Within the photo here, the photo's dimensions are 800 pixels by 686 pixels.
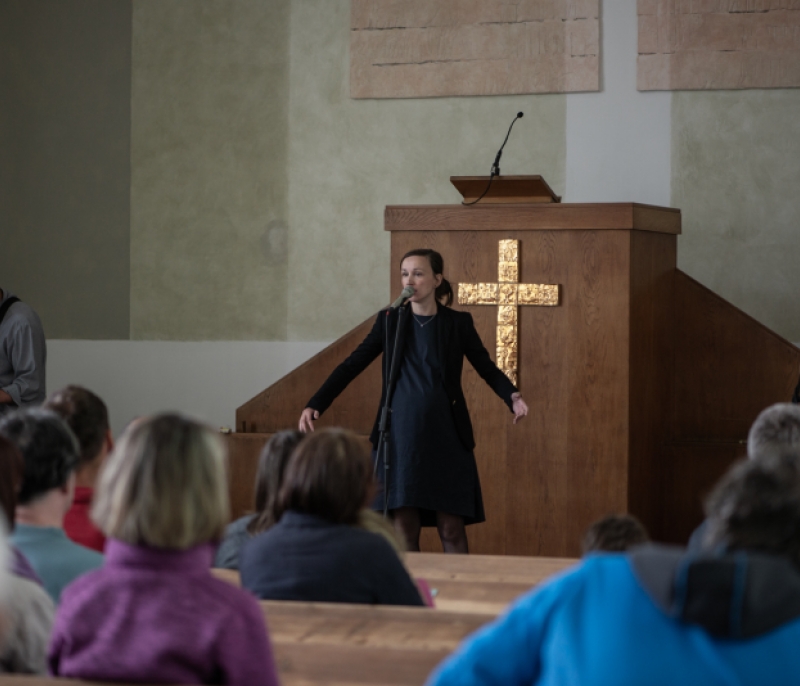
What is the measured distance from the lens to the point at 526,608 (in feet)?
4.63

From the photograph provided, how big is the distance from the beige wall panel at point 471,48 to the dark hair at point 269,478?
555cm

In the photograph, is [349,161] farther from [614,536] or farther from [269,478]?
Answer: [614,536]

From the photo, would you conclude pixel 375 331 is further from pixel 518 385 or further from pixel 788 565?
pixel 788 565

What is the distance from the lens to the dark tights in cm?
477

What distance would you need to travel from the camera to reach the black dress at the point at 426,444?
15.5 feet

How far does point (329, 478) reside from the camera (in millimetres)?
2391

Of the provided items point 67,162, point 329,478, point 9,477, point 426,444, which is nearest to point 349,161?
point 67,162

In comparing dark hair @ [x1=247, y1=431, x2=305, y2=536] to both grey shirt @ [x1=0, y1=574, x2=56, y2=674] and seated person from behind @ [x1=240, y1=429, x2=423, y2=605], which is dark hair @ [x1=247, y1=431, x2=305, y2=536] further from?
grey shirt @ [x1=0, y1=574, x2=56, y2=674]

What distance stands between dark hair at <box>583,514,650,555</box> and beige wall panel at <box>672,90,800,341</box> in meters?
5.49

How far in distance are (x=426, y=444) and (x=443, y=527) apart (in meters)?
0.38

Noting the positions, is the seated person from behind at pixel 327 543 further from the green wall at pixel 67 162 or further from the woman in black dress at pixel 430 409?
the green wall at pixel 67 162

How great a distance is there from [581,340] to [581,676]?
419 centimetres

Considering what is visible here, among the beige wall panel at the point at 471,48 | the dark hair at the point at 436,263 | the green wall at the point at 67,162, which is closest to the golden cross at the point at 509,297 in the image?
the dark hair at the point at 436,263

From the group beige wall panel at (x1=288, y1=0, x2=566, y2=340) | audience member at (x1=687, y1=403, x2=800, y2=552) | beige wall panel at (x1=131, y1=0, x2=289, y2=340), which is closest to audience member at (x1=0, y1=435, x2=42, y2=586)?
audience member at (x1=687, y1=403, x2=800, y2=552)
